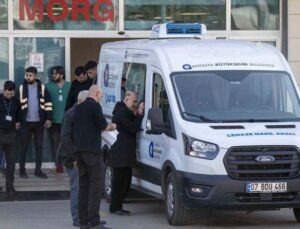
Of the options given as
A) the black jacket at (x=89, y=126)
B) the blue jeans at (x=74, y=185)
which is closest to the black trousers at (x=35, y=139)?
the blue jeans at (x=74, y=185)

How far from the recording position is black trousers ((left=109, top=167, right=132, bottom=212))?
1200cm

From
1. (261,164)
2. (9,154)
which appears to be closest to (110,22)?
(9,154)

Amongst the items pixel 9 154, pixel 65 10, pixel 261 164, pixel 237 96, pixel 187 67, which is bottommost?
pixel 9 154

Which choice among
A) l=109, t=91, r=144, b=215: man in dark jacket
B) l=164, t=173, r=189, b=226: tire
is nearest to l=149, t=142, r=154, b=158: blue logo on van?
l=109, t=91, r=144, b=215: man in dark jacket

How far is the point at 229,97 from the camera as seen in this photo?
11.3m

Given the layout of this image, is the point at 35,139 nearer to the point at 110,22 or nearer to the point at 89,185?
the point at 110,22

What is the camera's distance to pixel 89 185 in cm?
1048

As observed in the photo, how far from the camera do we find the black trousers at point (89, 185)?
1034 cm

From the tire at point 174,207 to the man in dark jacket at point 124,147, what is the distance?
1068 mm

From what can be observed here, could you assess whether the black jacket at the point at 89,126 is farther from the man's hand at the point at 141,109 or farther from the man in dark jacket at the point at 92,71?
the man in dark jacket at the point at 92,71

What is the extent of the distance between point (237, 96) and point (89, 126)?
6.92 feet

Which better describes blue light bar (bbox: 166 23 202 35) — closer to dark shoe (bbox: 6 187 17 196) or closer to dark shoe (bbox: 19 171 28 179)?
dark shoe (bbox: 6 187 17 196)

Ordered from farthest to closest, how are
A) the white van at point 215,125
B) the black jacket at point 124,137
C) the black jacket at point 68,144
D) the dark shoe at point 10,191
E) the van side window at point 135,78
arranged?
the dark shoe at point 10,191
the van side window at point 135,78
the black jacket at point 124,137
the black jacket at point 68,144
the white van at point 215,125

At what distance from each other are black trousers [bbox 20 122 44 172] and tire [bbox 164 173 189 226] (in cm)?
525
